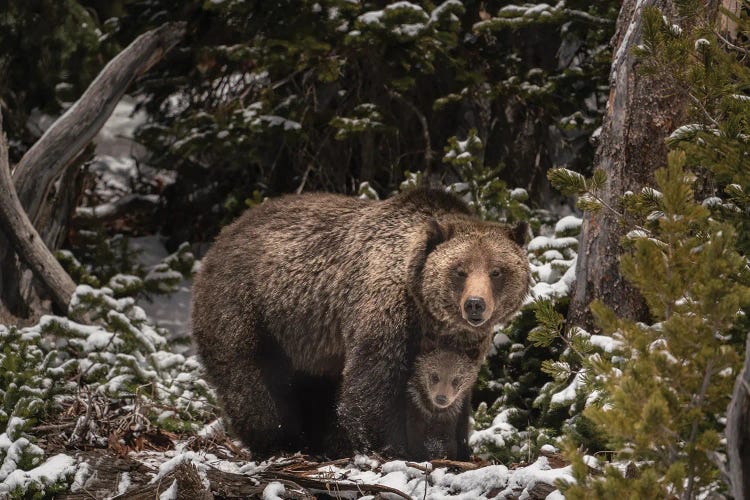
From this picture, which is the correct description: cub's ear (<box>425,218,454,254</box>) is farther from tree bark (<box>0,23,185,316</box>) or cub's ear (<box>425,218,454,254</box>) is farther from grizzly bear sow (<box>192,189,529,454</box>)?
tree bark (<box>0,23,185,316</box>)

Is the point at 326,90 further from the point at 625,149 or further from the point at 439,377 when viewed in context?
the point at 439,377

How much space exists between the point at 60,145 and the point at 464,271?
4.81 metres

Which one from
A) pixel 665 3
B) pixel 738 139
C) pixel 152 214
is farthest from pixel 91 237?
pixel 738 139

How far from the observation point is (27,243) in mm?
8484

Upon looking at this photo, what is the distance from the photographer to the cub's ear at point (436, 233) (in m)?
5.73

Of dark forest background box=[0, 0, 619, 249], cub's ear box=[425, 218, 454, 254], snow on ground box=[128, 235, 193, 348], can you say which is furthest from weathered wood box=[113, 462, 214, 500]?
snow on ground box=[128, 235, 193, 348]

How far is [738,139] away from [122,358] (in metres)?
5.11

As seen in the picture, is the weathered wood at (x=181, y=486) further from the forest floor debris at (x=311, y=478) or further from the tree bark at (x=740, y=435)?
the tree bark at (x=740, y=435)

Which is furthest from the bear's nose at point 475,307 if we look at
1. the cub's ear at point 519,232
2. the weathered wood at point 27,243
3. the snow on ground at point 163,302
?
the snow on ground at point 163,302

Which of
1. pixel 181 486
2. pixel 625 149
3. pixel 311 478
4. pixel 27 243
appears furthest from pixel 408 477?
pixel 27 243

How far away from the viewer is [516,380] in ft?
23.1

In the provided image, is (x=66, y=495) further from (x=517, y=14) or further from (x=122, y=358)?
(x=517, y=14)

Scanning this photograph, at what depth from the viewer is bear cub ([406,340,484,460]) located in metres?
5.80

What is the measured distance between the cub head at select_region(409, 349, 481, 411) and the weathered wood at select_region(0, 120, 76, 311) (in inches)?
160
